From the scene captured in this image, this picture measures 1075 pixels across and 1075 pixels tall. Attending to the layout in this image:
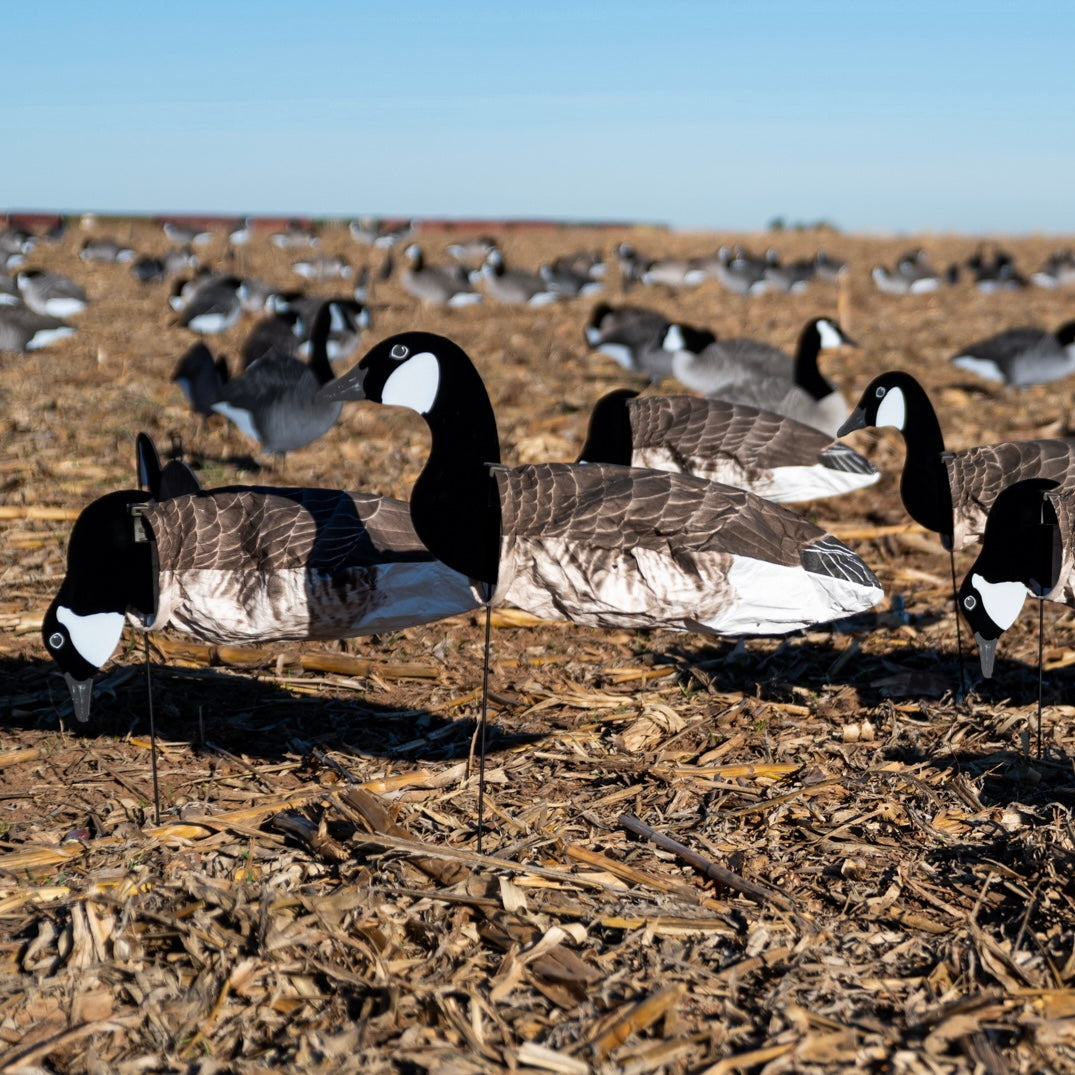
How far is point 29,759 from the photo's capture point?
6.66 metres

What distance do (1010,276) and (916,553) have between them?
92.4 ft

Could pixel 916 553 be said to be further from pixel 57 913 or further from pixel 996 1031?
pixel 57 913

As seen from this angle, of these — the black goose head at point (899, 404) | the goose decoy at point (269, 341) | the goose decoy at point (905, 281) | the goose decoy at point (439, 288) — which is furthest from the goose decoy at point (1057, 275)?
the black goose head at point (899, 404)

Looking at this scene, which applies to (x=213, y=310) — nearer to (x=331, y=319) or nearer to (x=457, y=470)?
(x=331, y=319)

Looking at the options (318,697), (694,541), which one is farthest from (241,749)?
(694,541)

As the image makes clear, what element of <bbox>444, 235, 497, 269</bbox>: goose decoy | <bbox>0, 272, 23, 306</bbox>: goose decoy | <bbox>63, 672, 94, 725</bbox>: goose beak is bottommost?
<bbox>63, 672, 94, 725</bbox>: goose beak

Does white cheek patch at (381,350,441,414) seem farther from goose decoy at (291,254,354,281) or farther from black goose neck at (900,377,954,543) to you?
goose decoy at (291,254,354,281)

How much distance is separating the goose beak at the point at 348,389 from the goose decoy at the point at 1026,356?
583 inches

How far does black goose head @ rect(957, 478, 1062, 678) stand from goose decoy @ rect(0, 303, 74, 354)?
17288 millimetres

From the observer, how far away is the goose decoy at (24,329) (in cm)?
1945

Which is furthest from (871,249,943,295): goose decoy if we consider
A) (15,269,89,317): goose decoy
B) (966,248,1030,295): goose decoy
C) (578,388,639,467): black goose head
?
(578,388,639,467): black goose head

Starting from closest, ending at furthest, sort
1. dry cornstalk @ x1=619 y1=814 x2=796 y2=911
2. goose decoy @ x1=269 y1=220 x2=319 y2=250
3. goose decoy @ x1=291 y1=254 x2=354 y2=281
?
dry cornstalk @ x1=619 y1=814 x2=796 y2=911 → goose decoy @ x1=291 y1=254 x2=354 y2=281 → goose decoy @ x1=269 y1=220 x2=319 y2=250

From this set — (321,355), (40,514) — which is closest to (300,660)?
(40,514)

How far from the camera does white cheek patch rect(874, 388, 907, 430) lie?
770 cm
